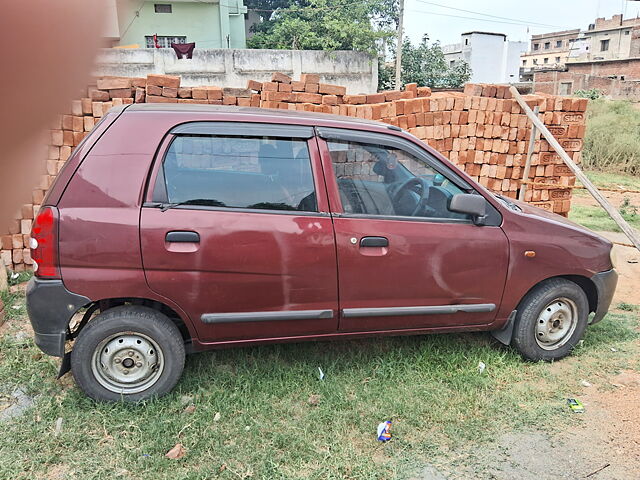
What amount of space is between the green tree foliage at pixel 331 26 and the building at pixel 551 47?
28606 mm

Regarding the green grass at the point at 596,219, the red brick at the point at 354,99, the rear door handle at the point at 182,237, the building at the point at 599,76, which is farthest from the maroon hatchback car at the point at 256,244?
the building at the point at 599,76

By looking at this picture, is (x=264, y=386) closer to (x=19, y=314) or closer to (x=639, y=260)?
(x=19, y=314)

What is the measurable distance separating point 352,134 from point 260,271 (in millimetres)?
1076

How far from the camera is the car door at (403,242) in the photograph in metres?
3.25

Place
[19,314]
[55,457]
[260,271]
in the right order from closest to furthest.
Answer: [55,457], [260,271], [19,314]

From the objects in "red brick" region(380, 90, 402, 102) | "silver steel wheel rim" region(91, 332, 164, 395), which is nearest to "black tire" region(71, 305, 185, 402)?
"silver steel wheel rim" region(91, 332, 164, 395)

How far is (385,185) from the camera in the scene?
355 cm

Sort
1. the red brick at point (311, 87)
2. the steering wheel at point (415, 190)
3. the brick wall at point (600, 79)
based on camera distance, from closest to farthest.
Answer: the steering wheel at point (415, 190)
the red brick at point (311, 87)
the brick wall at point (600, 79)

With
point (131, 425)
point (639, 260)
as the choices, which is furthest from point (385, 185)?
point (639, 260)

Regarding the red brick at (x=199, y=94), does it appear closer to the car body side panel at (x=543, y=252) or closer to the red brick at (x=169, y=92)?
the red brick at (x=169, y=92)

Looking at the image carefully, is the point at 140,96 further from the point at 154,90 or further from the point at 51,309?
the point at 51,309

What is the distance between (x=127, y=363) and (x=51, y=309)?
529mm

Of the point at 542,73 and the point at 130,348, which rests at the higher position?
the point at 542,73

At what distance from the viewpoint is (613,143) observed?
1380cm
